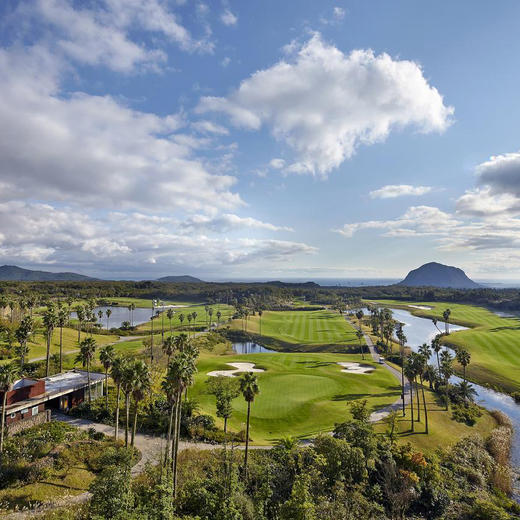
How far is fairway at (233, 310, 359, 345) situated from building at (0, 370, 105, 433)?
81.7 m

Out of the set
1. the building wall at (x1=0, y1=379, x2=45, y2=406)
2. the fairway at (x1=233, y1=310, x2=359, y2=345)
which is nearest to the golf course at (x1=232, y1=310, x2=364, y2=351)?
the fairway at (x1=233, y1=310, x2=359, y2=345)

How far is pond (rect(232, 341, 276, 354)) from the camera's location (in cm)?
12138

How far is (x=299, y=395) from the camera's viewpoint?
61031mm

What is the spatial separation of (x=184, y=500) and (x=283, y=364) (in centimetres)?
5999

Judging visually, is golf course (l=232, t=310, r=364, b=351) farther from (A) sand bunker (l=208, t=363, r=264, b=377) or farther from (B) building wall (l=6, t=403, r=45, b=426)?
(B) building wall (l=6, t=403, r=45, b=426)

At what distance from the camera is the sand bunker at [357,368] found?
277 ft

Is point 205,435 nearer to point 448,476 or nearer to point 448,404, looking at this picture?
point 448,476

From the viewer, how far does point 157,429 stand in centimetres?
4597

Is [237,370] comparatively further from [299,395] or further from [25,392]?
[25,392]

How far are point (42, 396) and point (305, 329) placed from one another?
113785mm

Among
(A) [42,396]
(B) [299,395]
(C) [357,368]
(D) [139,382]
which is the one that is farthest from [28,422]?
(C) [357,368]

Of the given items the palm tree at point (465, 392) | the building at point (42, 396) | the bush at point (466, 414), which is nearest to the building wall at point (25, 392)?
the building at point (42, 396)

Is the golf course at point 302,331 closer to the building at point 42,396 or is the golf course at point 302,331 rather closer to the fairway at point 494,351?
the fairway at point 494,351

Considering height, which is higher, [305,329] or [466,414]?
[305,329]
